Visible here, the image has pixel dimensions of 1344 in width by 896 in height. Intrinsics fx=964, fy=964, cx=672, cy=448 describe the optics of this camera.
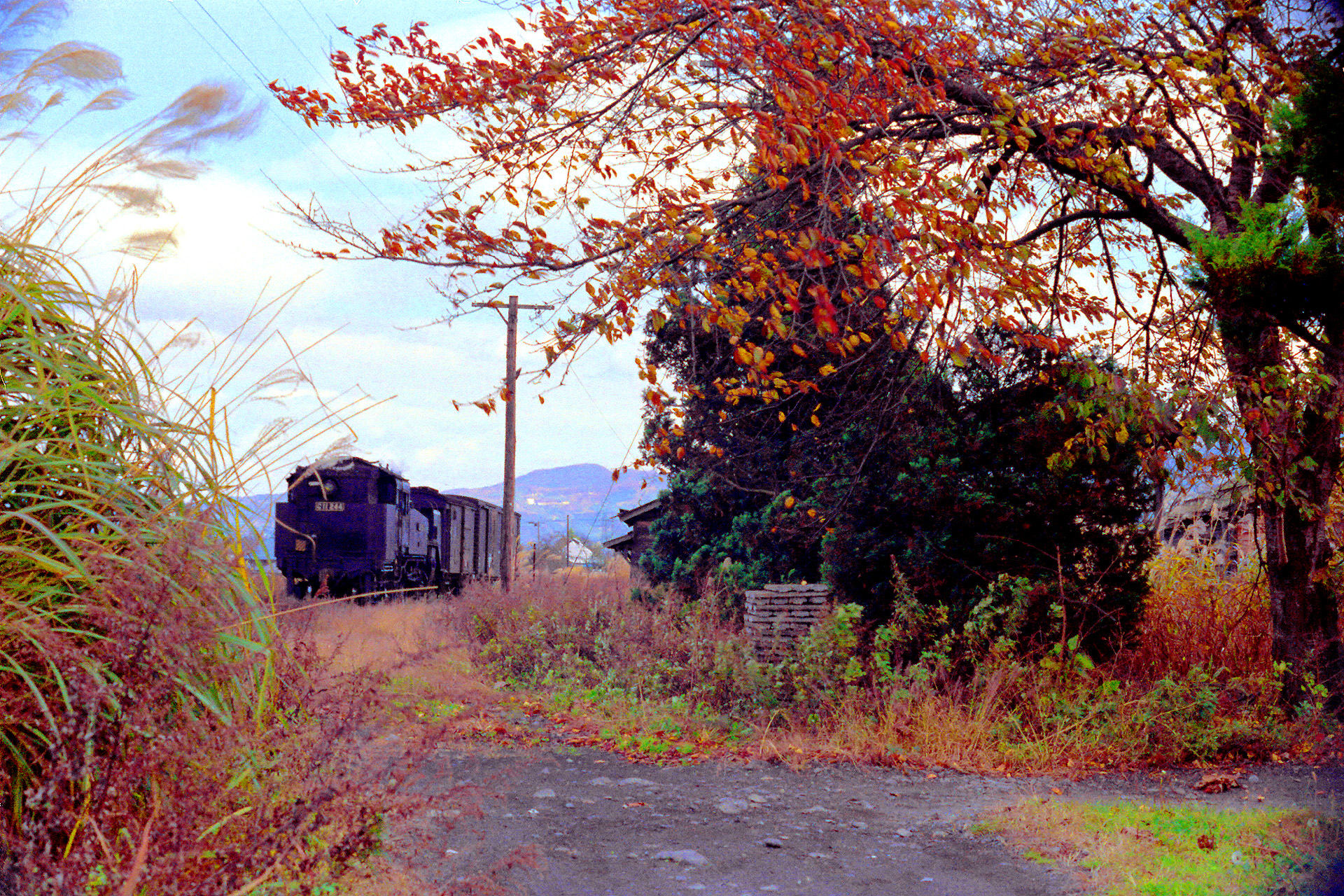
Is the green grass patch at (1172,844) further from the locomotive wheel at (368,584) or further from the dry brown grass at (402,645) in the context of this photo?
the locomotive wheel at (368,584)

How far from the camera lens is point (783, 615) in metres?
10.1

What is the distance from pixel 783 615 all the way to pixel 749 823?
13.1 ft

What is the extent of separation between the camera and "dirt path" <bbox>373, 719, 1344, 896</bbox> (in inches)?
193

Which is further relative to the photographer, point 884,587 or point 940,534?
point 884,587

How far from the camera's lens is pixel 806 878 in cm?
507

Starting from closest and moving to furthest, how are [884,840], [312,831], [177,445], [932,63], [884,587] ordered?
1. [312,831]
2. [177,445]
3. [884,840]
4. [932,63]
5. [884,587]

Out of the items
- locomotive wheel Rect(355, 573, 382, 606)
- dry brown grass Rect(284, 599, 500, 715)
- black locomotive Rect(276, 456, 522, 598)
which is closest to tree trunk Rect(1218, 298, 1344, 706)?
dry brown grass Rect(284, 599, 500, 715)

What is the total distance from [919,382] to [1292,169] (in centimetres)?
386

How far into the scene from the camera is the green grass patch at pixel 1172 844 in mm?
4594

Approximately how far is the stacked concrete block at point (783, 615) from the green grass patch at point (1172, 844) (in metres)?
3.62

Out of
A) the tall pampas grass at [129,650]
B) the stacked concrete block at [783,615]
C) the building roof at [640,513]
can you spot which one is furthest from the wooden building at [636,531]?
the tall pampas grass at [129,650]

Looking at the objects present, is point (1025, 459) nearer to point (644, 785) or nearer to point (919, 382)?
point (919, 382)

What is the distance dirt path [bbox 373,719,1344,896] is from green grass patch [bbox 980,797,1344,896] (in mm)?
205

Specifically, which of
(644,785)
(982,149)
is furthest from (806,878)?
(982,149)
